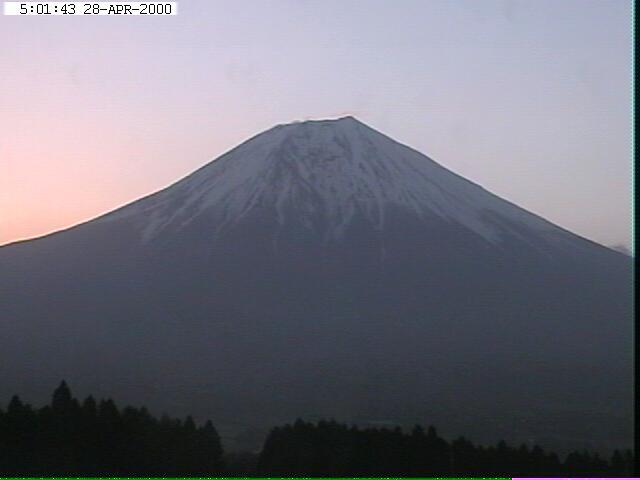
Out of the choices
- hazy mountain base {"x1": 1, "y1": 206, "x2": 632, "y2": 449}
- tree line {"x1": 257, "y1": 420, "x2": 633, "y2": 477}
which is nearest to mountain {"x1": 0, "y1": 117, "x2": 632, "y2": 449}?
hazy mountain base {"x1": 1, "y1": 206, "x2": 632, "y2": 449}

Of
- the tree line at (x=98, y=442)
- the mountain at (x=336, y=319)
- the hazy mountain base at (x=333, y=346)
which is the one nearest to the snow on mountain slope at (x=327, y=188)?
the mountain at (x=336, y=319)

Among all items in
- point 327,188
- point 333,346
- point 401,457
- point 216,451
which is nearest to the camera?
point 401,457

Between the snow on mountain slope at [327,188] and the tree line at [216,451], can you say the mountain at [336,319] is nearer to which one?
the snow on mountain slope at [327,188]

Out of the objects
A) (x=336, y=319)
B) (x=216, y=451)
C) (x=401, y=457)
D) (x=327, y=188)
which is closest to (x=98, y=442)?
(x=216, y=451)

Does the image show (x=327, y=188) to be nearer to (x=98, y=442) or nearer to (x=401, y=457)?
(x=401, y=457)

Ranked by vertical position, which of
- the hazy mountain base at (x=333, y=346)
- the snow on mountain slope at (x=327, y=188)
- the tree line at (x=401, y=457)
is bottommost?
the tree line at (x=401, y=457)

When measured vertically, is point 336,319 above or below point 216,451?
above

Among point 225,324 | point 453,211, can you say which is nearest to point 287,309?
point 225,324
